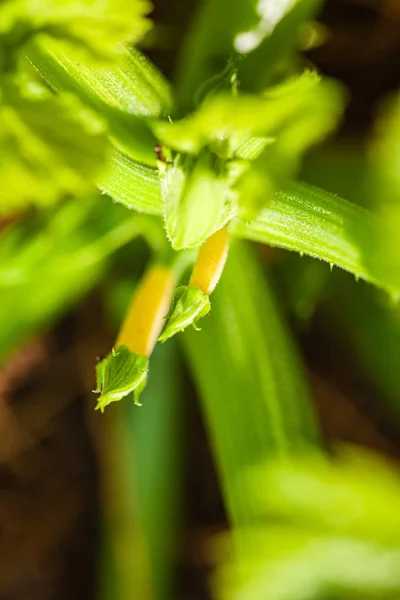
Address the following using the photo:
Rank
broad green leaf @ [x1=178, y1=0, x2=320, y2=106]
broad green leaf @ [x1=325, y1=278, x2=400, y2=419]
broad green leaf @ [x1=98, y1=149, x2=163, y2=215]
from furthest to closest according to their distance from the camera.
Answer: broad green leaf @ [x1=325, y1=278, x2=400, y2=419] → broad green leaf @ [x1=178, y1=0, x2=320, y2=106] → broad green leaf @ [x1=98, y1=149, x2=163, y2=215]

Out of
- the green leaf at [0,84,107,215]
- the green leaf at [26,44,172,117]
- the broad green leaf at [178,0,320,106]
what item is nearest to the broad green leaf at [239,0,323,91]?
the broad green leaf at [178,0,320,106]

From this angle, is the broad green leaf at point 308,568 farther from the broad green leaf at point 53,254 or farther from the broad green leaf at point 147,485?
the broad green leaf at point 53,254

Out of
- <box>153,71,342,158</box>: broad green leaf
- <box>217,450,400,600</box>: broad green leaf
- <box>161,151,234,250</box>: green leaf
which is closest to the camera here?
<box>153,71,342,158</box>: broad green leaf

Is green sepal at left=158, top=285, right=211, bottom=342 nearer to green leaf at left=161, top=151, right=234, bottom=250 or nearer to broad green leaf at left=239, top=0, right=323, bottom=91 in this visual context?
green leaf at left=161, top=151, right=234, bottom=250

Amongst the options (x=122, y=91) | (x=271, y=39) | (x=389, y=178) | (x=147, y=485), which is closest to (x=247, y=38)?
(x=271, y=39)

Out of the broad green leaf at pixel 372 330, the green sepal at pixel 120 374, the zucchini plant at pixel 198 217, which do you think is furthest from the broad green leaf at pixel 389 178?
the green sepal at pixel 120 374

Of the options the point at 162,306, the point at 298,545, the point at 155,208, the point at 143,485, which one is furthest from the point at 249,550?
the point at 155,208

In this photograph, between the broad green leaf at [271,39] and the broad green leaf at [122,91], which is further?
the broad green leaf at [271,39]

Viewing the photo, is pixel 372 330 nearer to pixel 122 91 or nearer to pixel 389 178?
pixel 389 178

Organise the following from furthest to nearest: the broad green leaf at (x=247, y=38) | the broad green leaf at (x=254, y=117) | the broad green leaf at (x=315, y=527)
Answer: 1. the broad green leaf at (x=315, y=527)
2. the broad green leaf at (x=247, y=38)
3. the broad green leaf at (x=254, y=117)
